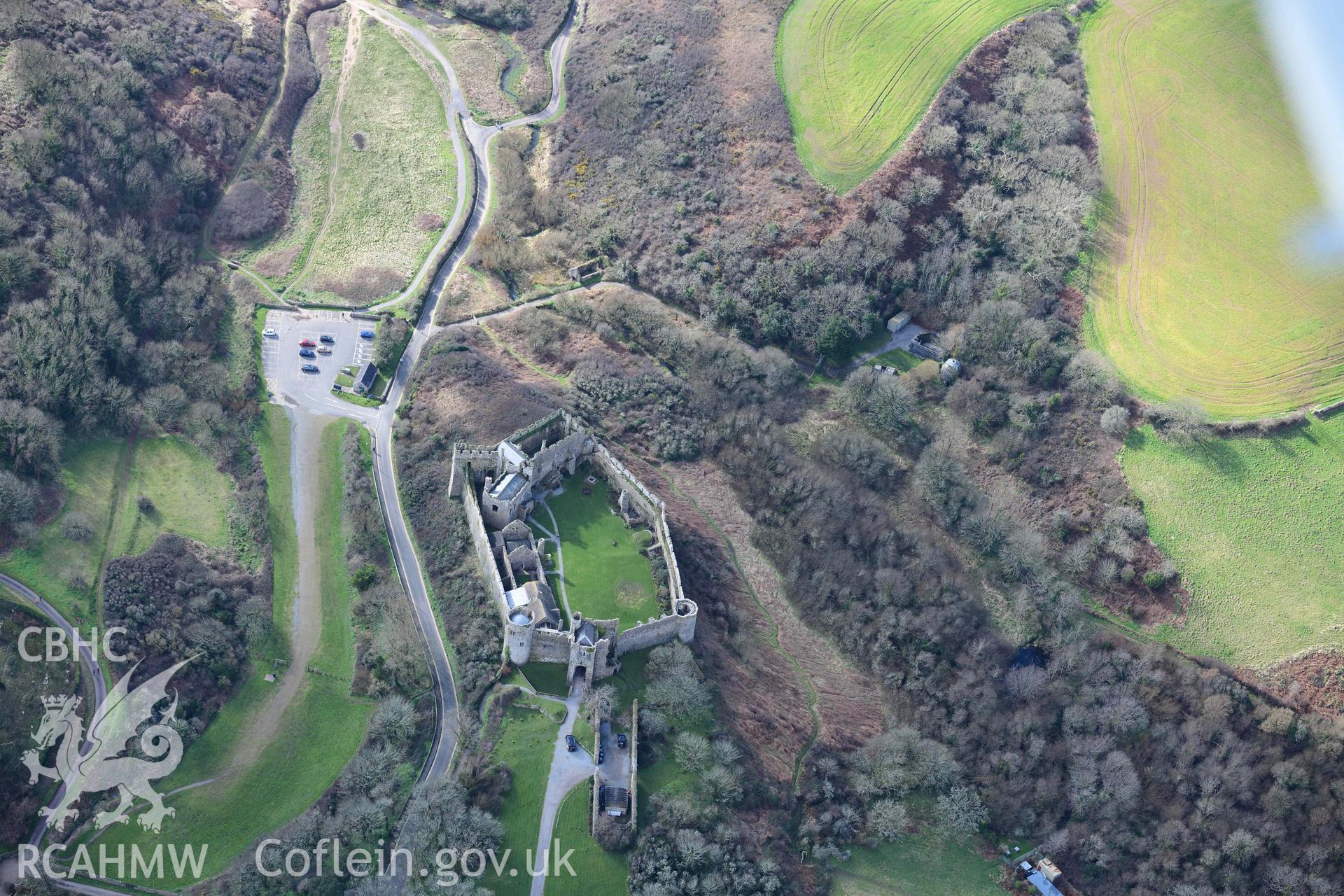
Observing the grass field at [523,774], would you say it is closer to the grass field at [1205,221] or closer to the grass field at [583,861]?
the grass field at [583,861]

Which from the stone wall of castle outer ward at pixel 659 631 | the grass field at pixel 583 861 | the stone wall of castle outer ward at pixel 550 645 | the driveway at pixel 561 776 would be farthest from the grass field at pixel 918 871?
the stone wall of castle outer ward at pixel 550 645

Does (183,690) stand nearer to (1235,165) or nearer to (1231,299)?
(1231,299)

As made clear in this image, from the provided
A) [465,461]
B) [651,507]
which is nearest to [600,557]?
[651,507]

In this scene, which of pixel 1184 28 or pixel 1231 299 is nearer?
pixel 1231 299

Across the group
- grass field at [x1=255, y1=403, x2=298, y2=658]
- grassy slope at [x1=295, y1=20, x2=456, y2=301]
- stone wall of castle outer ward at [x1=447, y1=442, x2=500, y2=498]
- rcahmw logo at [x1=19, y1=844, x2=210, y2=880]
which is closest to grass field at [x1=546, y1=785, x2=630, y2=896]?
rcahmw logo at [x1=19, y1=844, x2=210, y2=880]

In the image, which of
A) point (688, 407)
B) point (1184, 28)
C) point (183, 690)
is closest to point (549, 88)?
point (688, 407)

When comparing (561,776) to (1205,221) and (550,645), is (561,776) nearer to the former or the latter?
(550,645)
